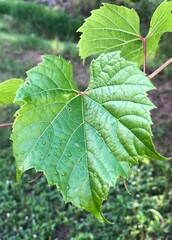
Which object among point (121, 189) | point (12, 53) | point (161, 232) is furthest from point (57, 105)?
point (12, 53)

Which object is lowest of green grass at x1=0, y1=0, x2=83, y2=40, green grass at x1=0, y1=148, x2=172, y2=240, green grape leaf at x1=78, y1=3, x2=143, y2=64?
A: green grass at x1=0, y1=148, x2=172, y2=240

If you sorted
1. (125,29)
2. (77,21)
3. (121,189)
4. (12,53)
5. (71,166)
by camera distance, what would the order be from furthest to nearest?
(77,21) → (12,53) → (121,189) → (125,29) → (71,166)

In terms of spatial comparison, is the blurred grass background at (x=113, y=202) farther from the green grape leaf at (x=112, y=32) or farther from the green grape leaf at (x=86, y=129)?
the green grape leaf at (x=86, y=129)

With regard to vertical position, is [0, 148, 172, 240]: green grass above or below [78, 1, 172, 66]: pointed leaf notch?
below

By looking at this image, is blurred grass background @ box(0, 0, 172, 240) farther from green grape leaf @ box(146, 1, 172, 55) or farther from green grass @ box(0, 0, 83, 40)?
green grape leaf @ box(146, 1, 172, 55)

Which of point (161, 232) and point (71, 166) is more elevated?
point (71, 166)

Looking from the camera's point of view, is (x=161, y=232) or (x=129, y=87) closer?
(x=129, y=87)

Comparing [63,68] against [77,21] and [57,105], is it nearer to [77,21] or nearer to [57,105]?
[57,105]

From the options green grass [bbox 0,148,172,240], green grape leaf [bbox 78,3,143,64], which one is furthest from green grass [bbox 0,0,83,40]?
green grape leaf [bbox 78,3,143,64]
